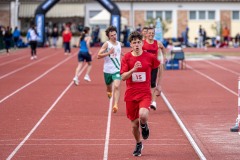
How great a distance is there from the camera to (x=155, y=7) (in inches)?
2680

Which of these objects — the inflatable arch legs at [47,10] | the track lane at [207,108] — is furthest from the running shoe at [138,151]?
the inflatable arch legs at [47,10]

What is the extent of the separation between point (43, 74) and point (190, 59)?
42.3ft

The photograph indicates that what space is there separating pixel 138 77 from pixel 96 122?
13.4 ft

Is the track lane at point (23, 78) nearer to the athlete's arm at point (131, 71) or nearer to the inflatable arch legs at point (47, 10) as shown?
the athlete's arm at point (131, 71)

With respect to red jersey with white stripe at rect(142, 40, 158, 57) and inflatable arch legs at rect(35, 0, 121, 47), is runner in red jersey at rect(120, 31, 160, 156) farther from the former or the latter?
inflatable arch legs at rect(35, 0, 121, 47)

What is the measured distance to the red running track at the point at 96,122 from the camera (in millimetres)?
11586

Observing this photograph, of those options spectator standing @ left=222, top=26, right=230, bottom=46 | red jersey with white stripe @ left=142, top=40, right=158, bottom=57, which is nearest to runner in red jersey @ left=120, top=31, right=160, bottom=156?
red jersey with white stripe @ left=142, top=40, right=158, bottom=57

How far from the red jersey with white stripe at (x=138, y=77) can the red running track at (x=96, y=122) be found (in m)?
0.87

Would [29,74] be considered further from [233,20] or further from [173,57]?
[233,20]

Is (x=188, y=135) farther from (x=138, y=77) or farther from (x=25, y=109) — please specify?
(x=25, y=109)

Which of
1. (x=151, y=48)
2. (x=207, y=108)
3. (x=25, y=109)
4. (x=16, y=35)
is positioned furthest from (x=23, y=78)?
(x=16, y=35)

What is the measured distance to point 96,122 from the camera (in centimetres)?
1500

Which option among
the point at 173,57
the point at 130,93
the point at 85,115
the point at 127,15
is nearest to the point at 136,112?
the point at 130,93

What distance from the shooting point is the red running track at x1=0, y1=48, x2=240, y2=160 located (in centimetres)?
1159
